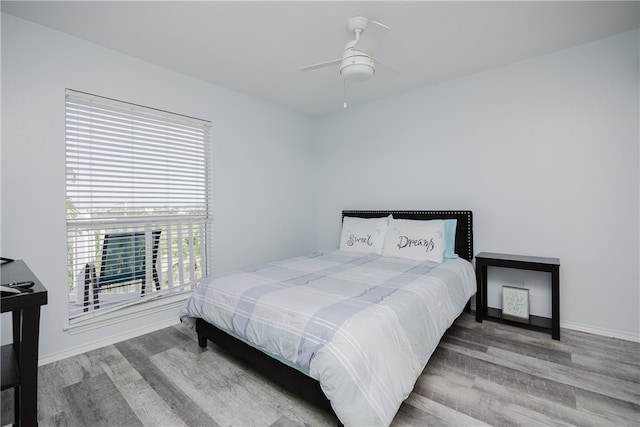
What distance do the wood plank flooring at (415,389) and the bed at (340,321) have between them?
173mm

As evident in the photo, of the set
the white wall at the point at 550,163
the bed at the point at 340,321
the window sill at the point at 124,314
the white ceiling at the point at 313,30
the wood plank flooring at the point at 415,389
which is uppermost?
the white ceiling at the point at 313,30

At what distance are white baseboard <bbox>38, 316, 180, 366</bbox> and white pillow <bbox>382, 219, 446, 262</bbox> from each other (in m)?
2.43

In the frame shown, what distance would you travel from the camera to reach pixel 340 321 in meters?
1.55

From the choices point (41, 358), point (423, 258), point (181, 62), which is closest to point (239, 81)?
point (181, 62)

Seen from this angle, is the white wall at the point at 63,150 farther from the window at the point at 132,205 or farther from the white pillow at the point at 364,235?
the white pillow at the point at 364,235

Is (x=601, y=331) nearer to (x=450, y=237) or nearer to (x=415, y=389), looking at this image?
(x=450, y=237)

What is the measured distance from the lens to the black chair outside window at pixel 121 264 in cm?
262

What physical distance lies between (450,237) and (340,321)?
2146mm

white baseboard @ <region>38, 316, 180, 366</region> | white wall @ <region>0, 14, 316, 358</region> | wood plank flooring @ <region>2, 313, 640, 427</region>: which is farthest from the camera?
white baseboard @ <region>38, 316, 180, 366</region>

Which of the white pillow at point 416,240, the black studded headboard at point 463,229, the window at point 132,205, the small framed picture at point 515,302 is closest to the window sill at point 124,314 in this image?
the window at point 132,205

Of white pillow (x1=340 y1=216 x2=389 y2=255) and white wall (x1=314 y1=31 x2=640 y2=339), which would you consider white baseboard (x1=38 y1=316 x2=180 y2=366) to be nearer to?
white pillow (x1=340 y1=216 x2=389 y2=255)

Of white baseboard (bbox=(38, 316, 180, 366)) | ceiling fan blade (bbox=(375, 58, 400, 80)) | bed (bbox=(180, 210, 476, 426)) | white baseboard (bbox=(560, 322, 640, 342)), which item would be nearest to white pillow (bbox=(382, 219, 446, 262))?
bed (bbox=(180, 210, 476, 426))

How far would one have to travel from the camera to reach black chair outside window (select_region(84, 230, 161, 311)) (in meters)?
2.62

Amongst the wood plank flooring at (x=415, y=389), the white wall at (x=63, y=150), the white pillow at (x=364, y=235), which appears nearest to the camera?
the wood plank flooring at (x=415, y=389)
